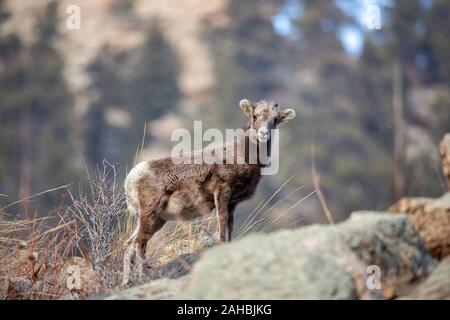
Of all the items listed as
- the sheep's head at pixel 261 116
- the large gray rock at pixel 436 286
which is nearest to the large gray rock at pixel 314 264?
the large gray rock at pixel 436 286

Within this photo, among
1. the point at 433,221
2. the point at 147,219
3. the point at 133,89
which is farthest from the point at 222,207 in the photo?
the point at 133,89

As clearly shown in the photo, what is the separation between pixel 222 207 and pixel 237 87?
45258 mm

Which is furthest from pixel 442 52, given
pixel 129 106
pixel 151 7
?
pixel 151 7

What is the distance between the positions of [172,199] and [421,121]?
42129mm

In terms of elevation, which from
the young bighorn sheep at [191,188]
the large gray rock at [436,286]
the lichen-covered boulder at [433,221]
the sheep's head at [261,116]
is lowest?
the large gray rock at [436,286]

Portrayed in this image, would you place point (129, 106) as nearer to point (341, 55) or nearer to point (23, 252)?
point (341, 55)

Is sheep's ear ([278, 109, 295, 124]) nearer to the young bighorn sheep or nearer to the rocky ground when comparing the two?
the young bighorn sheep

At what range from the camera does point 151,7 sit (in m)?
71.5

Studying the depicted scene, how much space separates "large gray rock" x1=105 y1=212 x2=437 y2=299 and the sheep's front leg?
2198 millimetres

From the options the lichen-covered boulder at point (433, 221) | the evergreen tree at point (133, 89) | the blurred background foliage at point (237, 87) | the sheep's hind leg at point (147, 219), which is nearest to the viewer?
the lichen-covered boulder at point (433, 221)

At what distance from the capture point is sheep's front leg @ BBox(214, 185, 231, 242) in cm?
872

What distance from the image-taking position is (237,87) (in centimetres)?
5384

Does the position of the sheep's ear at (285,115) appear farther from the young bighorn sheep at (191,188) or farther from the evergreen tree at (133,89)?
the evergreen tree at (133,89)

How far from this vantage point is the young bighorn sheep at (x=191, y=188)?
8719 millimetres
